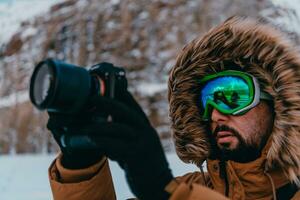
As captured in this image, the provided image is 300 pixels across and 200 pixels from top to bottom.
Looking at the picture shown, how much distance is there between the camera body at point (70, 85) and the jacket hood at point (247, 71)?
0.60 metres

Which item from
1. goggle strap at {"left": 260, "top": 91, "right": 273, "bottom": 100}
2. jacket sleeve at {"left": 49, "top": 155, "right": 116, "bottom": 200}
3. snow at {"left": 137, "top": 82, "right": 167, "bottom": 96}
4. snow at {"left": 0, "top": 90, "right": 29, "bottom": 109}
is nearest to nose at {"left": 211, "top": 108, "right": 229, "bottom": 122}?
goggle strap at {"left": 260, "top": 91, "right": 273, "bottom": 100}

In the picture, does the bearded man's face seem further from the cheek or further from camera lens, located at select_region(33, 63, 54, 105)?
camera lens, located at select_region(33, 63, 54, 105)

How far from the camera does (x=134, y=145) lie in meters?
1.02

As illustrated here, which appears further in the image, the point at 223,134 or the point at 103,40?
the point at 103,40

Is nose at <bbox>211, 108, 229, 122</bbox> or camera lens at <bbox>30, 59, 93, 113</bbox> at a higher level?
camera lens at <bbox>30, 59, 93, 113</bbox>

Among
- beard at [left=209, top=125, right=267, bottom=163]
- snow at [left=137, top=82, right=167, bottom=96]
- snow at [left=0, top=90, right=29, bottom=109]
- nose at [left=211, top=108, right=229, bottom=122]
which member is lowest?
snow at [left=137, top=82, right=167, bottom=96]

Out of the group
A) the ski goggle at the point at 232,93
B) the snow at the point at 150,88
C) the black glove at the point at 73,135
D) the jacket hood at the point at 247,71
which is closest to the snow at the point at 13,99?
the snow at the point at 150,88

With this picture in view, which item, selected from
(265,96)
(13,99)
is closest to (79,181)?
(265,96)

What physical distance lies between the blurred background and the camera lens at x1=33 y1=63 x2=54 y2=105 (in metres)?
30.6

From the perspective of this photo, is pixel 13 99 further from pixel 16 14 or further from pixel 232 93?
pixel 232 93

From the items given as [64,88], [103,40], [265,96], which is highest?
[103,40]

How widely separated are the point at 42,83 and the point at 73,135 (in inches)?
5.2

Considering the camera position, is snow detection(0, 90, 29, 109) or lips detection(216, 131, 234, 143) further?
snow detection(0, 90, 29, 109)

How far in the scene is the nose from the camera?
1.59m
